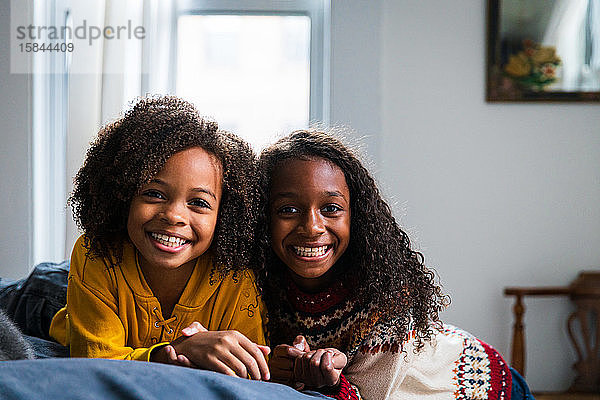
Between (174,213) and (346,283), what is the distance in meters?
0.38

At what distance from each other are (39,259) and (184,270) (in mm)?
1715

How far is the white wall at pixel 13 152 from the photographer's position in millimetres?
2602

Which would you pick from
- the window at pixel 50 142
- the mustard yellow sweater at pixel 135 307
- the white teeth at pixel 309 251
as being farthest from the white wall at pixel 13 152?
the white teeth at pixel 309 251

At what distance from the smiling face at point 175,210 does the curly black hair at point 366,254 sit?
130 millimetres

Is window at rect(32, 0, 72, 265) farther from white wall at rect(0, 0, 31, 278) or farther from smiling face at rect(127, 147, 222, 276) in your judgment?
smiling face at rect(127, 147, 222, 276)

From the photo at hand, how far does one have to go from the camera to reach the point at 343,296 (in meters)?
1.21

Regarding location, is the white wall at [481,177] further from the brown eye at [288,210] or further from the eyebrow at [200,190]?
the eyebrow at [200,190]

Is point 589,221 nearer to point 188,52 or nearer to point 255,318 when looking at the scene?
point 188,52

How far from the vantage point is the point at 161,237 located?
104 centimetres

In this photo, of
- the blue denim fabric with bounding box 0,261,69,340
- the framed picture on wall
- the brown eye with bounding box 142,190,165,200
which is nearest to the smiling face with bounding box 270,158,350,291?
the brown eye with bounding box 142,190,165,200

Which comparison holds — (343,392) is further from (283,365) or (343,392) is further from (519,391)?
(519,391)

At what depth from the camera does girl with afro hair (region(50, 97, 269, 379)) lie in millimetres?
1041

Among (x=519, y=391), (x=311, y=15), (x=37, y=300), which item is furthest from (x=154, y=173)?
(x=311, y=15)

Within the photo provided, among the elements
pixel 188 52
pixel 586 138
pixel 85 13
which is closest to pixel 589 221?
pixel 586 138
